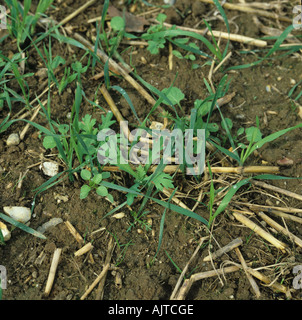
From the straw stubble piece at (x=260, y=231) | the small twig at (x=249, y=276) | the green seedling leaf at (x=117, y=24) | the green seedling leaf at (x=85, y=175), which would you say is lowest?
the small twig at (x=249, y=276)

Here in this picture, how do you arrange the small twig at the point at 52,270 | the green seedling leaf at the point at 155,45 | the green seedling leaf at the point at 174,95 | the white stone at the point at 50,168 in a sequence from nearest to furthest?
the small twig at the point at 52,270 → the white stone at the point at 50,168 → the green seedling leaf at the point at 174,95 → the green seedling leaf at the point at 155,45

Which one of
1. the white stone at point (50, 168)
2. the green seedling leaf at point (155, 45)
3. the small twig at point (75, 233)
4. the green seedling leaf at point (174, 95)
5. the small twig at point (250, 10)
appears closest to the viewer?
the small twig at point (75, 233)

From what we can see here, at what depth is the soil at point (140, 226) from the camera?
179 centimetres

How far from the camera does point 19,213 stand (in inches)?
74.2

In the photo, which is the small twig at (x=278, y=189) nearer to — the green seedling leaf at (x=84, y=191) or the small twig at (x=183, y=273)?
the small twig at (x=183, y=273)

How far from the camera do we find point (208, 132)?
2.11 meters

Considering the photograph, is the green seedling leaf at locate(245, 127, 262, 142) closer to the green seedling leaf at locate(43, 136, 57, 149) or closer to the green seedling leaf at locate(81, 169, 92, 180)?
the green seedling leaf at locate(81, 169, 92, 180)

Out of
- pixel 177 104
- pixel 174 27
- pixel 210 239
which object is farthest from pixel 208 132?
pixel 174 27

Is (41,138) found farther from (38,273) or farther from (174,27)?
(174,27)

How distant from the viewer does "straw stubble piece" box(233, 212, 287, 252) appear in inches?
74.3

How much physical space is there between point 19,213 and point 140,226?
1.91 ft

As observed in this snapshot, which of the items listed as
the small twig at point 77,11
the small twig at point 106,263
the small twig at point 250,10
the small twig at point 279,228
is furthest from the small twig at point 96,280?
the small twig at point 250,10

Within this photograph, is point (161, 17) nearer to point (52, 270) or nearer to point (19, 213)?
point (19, 213)

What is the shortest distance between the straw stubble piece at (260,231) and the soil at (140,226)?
2 cm
